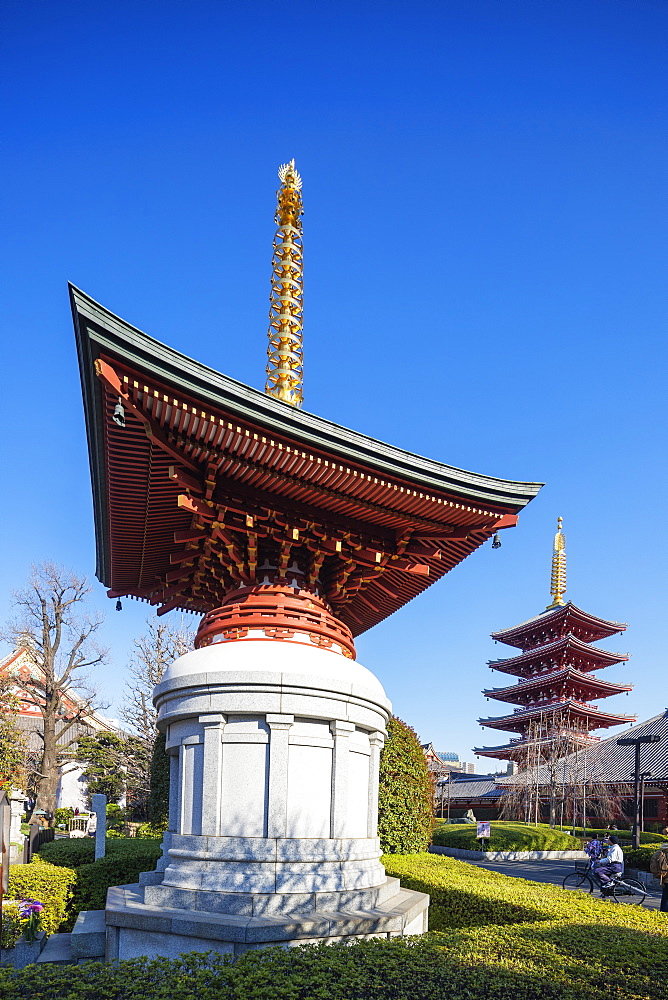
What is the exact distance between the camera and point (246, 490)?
10.7 meters

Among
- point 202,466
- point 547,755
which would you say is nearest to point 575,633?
point 547,755

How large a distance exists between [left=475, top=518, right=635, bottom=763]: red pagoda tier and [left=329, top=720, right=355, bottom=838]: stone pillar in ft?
126

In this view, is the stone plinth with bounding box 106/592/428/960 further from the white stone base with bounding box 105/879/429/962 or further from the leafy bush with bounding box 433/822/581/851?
the leafy bush with bounding box 433/822/581/851

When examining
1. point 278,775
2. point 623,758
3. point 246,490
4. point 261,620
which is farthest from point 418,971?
point 623,758

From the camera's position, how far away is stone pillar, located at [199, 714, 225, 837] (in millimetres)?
9797

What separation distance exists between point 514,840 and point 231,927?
2465 centimetres

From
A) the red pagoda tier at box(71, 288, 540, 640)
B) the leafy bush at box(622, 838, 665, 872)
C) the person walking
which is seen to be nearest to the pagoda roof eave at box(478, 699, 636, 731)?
the leafy bush at box(622, 838, 665, 872)

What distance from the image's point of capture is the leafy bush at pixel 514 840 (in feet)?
96.6

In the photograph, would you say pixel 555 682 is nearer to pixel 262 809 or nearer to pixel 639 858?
pixel 639 858

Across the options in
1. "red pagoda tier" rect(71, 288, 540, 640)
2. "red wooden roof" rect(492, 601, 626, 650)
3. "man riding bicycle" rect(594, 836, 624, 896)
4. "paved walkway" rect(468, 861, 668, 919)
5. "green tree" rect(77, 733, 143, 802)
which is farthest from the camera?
"red wooden roof" rect(492, 601, 626, 650)

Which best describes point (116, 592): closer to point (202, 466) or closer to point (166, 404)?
point (202, 466)

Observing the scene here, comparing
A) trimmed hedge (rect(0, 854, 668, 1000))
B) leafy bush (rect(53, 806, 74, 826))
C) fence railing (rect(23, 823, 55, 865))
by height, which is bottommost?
leafy bush (rect(53, 806, 74, 826))

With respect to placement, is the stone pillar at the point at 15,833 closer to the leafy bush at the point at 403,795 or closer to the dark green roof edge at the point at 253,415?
the leafy bush at the point at 403,795

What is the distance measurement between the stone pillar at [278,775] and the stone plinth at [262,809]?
14mm
